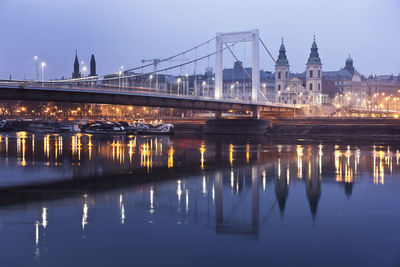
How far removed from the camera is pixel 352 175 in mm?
27797

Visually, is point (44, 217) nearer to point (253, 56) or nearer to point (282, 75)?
point (253, 56)

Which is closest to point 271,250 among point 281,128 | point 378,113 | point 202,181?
point 202,181

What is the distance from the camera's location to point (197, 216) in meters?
16.9

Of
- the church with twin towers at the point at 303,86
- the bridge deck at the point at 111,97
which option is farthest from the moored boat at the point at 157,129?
the church with twin towers at the point at 303,86

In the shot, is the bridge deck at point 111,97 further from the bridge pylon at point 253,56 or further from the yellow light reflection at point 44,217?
the yellow light reflection at point 44,217

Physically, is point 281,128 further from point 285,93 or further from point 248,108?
point 285,93

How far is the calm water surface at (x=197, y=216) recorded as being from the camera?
12.8 meters

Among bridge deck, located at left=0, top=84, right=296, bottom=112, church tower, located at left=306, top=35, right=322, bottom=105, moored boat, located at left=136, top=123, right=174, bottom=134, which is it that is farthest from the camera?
church tower, located at left=306, top=35, right=322, bottom=105

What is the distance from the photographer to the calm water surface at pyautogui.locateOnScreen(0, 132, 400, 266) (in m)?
12.8

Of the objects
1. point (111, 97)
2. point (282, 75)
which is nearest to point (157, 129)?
point (111, 97)

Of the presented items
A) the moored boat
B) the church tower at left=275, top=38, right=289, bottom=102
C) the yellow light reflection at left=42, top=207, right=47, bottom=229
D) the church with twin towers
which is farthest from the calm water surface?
the church tower at left=275, top=38, right=289, bottom=102

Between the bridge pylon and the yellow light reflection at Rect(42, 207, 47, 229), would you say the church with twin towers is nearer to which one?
the bridge pylon

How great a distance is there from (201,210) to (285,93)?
17364 centimetres

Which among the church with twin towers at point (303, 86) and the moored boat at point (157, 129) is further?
the church with twin towers at point (303, 86)
